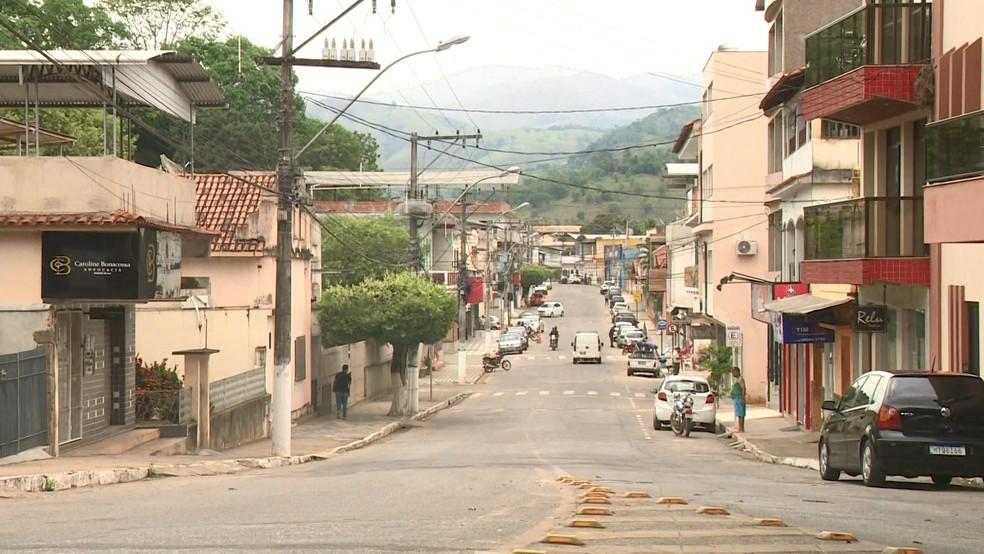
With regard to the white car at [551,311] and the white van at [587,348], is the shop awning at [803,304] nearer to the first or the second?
the white van at [587,348]

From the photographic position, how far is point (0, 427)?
749 inches

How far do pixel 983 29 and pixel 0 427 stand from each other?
16154 mm

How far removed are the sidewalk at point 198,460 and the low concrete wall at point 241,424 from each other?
0.98 ft

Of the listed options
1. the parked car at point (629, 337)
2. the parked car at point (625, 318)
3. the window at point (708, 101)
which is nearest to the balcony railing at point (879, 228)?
the window at point (708, 101)

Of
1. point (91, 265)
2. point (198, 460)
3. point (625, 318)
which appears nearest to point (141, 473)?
point (198, 460)

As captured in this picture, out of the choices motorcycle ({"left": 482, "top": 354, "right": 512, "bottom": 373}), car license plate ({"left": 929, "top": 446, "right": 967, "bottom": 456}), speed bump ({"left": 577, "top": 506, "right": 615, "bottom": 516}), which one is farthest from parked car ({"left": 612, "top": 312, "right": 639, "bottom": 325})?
speed bump ({"left": 577, "top": 506, "right": 615, "bottom": 516})

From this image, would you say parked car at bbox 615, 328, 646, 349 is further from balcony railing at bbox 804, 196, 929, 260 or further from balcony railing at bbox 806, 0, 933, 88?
balcony railing at bbox 806, 0, 933, 88

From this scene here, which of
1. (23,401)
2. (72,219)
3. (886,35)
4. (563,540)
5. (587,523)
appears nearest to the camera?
(563,540)

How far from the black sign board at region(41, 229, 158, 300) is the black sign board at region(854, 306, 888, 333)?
14276 mm

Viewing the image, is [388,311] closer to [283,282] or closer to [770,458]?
[283,282]

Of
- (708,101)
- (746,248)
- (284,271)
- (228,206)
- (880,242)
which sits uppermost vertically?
(708,101)

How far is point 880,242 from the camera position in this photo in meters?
24.4

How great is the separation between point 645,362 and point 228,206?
1394 inches

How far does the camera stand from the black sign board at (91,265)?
22.1m
